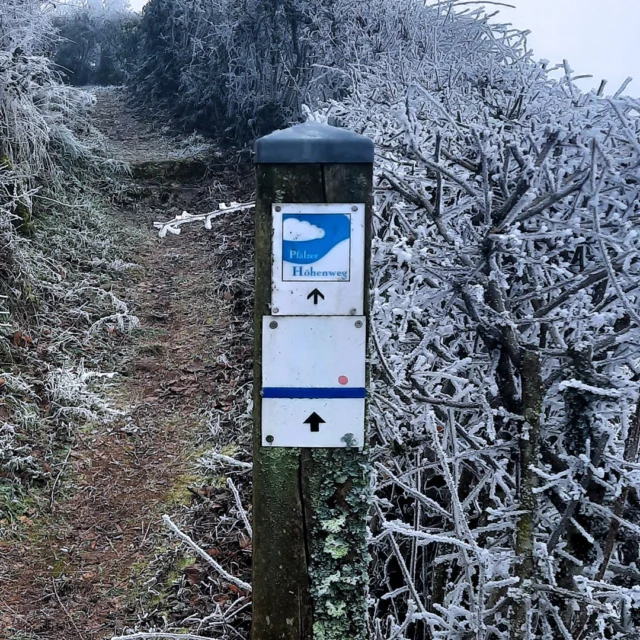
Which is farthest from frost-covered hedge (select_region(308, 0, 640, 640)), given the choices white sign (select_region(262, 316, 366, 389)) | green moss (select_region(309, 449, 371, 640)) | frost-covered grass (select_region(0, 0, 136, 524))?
frost-covered grass (select_region(0, 0, 136, 524))

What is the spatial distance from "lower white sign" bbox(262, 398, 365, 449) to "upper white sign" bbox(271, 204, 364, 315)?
0.23m

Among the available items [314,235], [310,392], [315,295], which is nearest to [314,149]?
[314,235]

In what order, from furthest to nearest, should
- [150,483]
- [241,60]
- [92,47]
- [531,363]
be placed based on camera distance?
[92,47], [241,60], [150,483], [531,363]

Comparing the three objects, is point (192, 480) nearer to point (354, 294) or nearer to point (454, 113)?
point (454, 113)

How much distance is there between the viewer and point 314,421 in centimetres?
154

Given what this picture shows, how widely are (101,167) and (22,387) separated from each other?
5.61m

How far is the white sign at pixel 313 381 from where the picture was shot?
151 cm

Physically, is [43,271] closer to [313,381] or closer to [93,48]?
[313,381]

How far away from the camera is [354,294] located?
4.93 feet

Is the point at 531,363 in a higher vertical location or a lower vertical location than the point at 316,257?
lower

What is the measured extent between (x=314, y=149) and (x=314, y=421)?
67 centimetres

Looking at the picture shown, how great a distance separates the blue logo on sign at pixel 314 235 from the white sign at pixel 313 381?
154mm

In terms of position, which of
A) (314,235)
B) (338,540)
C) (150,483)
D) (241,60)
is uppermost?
(241,60)

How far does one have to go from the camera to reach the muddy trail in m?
3.36
